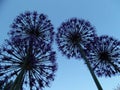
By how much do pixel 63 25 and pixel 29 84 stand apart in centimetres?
863

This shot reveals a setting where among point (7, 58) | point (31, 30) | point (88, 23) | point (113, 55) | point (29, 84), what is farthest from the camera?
point (88, 23)

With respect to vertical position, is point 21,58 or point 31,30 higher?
point 31,30

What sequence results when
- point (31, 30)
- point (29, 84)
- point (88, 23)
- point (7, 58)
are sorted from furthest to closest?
1. point (88, 23)
2. point (31, 30)
3. point (29, 84)
4. point (7, 58)

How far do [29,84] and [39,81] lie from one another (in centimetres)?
80

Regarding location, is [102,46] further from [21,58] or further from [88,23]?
[21,58]

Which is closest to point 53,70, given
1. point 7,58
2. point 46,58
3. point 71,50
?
point 46,58

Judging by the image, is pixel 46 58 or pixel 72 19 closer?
pixel 46 58

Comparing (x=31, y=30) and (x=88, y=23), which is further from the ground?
(x=88, y=23)

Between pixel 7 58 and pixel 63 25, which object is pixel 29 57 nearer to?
pixel 7 58

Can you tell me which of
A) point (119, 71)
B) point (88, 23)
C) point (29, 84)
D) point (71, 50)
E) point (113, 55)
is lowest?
point (29, 84)

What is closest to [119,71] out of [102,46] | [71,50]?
[102,46]

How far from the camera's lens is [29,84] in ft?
40.5

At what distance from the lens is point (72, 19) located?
18.8 m

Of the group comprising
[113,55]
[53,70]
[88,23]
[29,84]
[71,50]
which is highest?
[88,23]
